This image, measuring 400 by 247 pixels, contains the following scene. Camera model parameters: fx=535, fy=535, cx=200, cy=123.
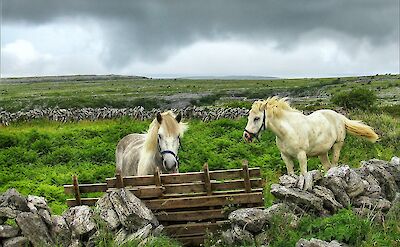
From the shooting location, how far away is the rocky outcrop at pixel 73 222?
341 inches

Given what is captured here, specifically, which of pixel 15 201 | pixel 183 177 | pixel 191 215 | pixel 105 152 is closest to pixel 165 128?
pixel 183 177

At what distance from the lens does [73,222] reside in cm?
905

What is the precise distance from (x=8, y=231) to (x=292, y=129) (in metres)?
8.13

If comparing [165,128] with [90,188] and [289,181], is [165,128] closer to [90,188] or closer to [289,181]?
[90,188]

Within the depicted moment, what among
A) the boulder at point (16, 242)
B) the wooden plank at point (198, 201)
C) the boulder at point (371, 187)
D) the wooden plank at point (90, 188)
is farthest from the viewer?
the boulder at point (371, 187)

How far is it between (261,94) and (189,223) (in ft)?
219

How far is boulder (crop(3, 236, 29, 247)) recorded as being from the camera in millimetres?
8555

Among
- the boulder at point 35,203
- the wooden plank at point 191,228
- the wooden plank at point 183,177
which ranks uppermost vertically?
the wooden plank at point 183,177

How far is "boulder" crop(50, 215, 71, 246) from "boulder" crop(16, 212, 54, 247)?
14cm

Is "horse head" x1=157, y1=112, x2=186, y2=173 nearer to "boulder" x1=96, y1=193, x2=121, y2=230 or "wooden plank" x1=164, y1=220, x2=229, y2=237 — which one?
"wooden plank" x1=164, y1=220, x2=229, y2=237

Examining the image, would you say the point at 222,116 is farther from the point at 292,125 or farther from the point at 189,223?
the point at 189,223

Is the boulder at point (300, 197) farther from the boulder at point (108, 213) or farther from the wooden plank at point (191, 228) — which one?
the boulder at point (108, 213)

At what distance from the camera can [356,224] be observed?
29.0 feet

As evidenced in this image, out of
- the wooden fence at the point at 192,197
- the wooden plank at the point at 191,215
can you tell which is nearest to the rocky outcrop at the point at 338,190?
the wooden fence at the point at 192,197
